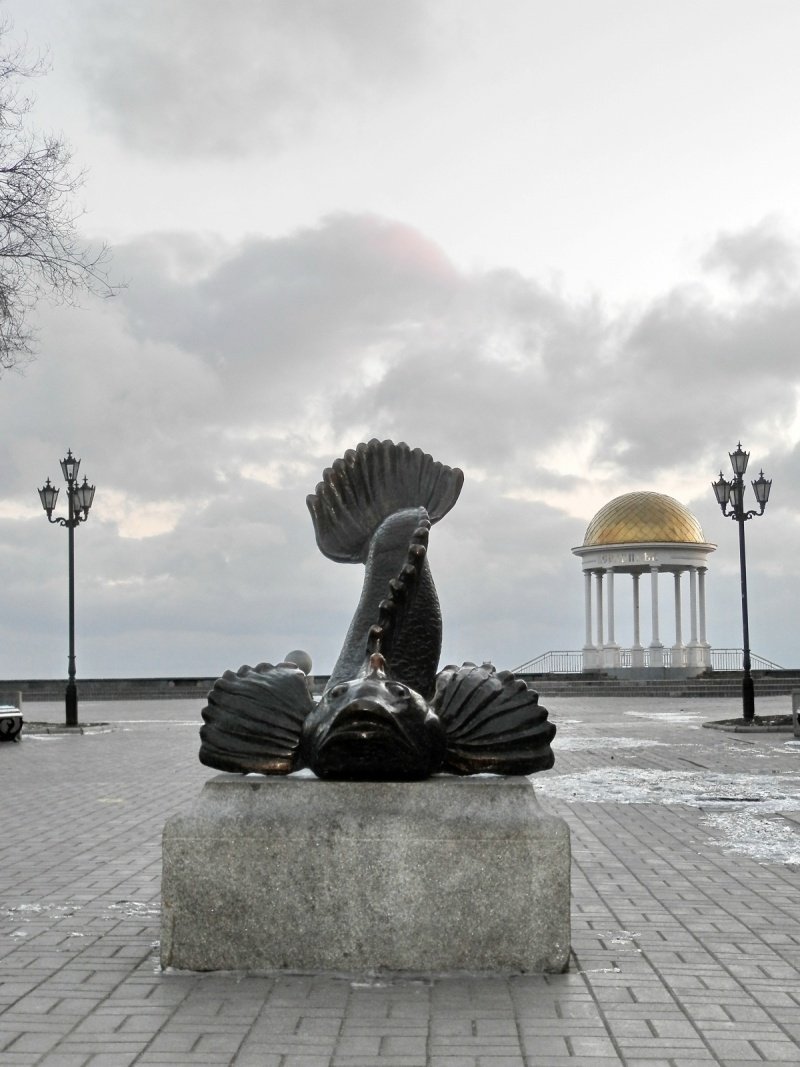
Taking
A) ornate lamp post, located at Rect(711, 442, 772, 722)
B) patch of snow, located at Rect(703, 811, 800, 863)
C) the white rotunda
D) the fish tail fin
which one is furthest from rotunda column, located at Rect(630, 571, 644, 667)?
the fish tail fin

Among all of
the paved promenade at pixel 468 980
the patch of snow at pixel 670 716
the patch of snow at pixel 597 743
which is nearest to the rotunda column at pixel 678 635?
the patch of snow at pixel 670 716

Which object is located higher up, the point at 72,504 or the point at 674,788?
the point at 72,504

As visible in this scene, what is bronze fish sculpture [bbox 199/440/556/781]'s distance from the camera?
5152mm

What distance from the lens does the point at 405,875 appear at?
16.5 ft

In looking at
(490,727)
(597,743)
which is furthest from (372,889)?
(597,743)

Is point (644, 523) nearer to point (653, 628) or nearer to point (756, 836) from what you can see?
point (653, 628)

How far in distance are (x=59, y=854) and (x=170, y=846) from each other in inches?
153

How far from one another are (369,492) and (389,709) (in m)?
2.58

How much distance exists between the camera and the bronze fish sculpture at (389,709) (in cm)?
515

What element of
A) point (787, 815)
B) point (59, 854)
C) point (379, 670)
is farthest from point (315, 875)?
point (787, 815)

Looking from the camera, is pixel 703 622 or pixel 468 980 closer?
pixel 468 980

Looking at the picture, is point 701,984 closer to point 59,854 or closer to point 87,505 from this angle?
point 59,854

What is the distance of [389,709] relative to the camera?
5.14m

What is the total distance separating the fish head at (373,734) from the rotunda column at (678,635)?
46.2 m
